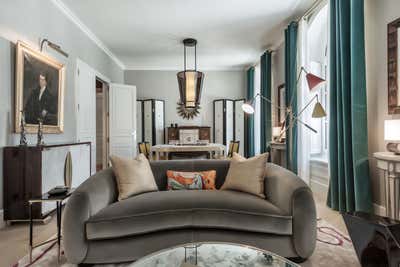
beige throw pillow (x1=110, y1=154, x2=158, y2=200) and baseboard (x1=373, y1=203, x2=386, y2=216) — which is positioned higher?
beige throw pillow (x1=110, y1=154, x2=158, y2=200)

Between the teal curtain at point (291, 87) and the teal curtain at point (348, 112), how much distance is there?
1.04m

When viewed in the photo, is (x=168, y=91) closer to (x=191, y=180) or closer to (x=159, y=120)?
(x=159, y=120)

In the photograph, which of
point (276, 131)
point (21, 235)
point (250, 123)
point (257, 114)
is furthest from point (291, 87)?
point (21, 235)

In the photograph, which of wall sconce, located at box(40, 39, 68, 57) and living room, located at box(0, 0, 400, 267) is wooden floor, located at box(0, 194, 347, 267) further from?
wall sconce, located at box(40, 39, 68, 57)

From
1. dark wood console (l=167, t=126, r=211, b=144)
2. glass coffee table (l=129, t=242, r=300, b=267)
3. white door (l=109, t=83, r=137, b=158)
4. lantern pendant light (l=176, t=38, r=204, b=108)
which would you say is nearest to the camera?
glass coffee table (l=129, t=242, r=300, b=267)

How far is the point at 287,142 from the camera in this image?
14.8 ft

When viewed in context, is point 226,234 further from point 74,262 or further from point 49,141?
point 49,141

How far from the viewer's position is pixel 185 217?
188 cm

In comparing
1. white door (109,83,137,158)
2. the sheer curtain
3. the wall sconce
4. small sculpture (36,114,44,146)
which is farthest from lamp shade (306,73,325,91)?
white door (109,83,137,158)

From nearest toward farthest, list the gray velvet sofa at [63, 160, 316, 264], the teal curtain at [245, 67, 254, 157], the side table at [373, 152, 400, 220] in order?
1. the gray velvet sofa at [63, 160, 316, 264]
2. the side table at [373, 152, 400, 220]
3. the teal curtain at [245, 67, 254, 157]

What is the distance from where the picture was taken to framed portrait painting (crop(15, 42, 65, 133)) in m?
2.79

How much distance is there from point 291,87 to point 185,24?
2.20 m

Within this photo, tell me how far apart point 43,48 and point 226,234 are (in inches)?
129

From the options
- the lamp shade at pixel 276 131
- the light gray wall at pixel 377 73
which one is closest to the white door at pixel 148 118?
the lamp shade at pixel 276 131
